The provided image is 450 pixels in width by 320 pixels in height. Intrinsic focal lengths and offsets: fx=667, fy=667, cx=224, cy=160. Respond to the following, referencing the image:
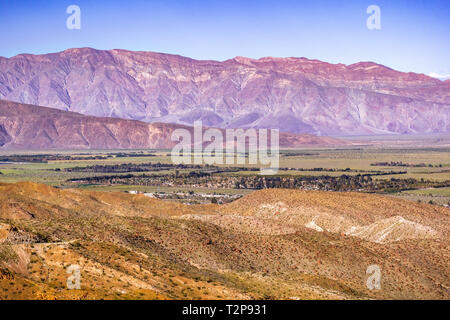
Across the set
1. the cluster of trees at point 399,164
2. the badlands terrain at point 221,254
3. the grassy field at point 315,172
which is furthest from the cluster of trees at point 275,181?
the badlands terrain at point 221,254

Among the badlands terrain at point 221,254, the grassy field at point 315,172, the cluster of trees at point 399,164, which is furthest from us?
the cluster of trees at point 399,164

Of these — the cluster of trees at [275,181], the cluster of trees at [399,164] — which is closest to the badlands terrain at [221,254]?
the cluster of trees at [275,181]

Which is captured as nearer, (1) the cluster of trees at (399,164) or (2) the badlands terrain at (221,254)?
(2) the badlands terrain at (221,254)

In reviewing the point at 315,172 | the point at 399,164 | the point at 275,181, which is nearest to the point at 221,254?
the point at 275,181

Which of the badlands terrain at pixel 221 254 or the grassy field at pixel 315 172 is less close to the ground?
the badlands terrain at pixel 221 254

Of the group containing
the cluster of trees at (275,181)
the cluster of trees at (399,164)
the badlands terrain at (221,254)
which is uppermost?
the badlands terrain at (221,254)

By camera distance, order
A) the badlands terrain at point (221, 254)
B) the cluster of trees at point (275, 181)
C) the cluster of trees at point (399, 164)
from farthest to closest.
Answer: the cluster of trees at point (399, 164) → the cluster of trees at point (275, 181) → the badlands terrain at point (221, 254)

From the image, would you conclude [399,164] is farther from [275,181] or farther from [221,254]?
[221,254]

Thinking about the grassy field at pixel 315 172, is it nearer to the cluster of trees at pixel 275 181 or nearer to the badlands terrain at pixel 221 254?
the cluster of trees at pixel 275 181

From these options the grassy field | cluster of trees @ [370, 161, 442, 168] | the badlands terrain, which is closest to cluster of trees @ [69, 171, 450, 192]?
the grassy field
